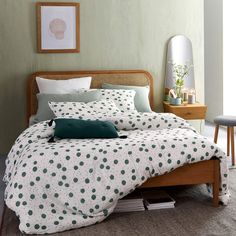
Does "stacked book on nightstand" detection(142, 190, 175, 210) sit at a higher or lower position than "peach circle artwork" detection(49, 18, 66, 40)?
lower

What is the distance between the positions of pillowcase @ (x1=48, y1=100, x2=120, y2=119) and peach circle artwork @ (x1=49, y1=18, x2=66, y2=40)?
1.05 metres

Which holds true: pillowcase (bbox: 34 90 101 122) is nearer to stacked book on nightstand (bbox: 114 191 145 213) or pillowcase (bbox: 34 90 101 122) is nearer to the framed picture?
the framed picture


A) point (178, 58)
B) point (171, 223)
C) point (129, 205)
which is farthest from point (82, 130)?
point (178, 58)

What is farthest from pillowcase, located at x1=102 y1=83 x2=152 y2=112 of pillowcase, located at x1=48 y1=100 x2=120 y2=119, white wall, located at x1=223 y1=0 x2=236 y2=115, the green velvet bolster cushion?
white wall, located at x1=223 y1=0 x2=236 y2=115

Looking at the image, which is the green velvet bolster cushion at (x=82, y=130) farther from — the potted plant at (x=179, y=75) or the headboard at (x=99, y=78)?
the potted plant at (x=179, y=75)

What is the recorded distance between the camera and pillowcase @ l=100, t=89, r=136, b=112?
16.8 feet

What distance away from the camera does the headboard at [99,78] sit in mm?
5488

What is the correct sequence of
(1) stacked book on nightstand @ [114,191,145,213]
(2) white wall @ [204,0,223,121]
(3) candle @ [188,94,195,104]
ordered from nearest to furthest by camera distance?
1. (1) stacked book on nightstand @ [114,191,145,213]
2. (3) candle @ [188,94,195,104]
3. (2) white wall @ [204,0,223,121]

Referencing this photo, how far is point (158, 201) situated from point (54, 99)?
1836 mm

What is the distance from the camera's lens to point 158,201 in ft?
12.2

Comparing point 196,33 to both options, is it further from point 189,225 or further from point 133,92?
point 189,225

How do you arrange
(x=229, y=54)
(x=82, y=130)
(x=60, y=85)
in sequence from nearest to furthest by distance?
1. (x=82, y=130)
2. (x=60, y=85)
3. (x=229, y=54)

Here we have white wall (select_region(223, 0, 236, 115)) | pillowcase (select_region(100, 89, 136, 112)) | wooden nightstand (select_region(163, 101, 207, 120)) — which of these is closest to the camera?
pillowcase (select_region(100, 89, 136, 112))

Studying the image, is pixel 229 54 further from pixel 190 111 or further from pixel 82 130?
pixel 82 130
